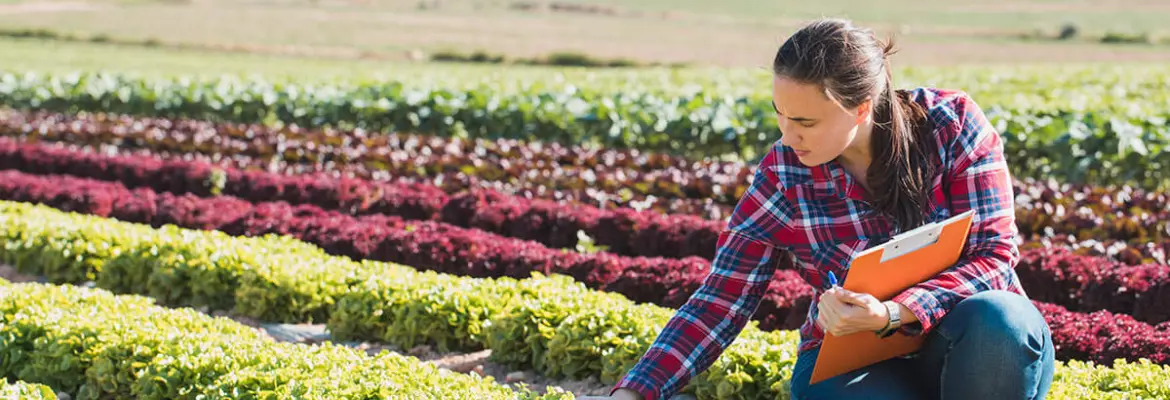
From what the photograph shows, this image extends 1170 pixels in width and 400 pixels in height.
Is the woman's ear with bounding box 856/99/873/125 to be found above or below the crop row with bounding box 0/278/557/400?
above

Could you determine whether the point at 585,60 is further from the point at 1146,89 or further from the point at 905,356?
the point at 905,356

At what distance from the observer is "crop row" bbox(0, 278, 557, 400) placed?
11.7 ft

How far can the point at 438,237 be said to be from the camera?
263 inches

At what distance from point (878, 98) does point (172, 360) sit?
2.61 metres

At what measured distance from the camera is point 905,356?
296 cm

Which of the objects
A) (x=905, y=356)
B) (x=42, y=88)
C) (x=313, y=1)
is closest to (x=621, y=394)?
(x=905, y=356)

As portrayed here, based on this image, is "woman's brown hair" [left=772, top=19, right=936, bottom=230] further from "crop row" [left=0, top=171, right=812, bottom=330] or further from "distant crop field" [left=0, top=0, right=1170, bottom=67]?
"distant crop field" [left=0, top=0, right=1170, bottom=67]

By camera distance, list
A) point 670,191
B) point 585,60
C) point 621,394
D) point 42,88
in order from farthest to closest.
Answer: point 585,60
point 42,88
point 670,191
point 621,394

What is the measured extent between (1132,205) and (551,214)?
12.6 feet

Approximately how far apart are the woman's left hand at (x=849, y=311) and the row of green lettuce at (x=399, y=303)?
0.98 meters

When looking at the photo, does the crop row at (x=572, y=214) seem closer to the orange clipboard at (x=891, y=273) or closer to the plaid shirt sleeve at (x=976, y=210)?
the plaid shirt sleeve at (x=976, y=210)

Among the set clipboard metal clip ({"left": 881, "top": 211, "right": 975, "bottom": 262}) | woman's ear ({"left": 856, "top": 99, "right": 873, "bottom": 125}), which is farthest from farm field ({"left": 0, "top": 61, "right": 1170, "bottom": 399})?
woman's ear ({"left": 856, "top": 99, "right": 873, "bottom": 125})

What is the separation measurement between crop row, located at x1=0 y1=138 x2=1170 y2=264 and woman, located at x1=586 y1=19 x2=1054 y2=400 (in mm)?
Answer: 3591

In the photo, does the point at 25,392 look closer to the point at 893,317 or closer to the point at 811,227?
the point at 811,227
